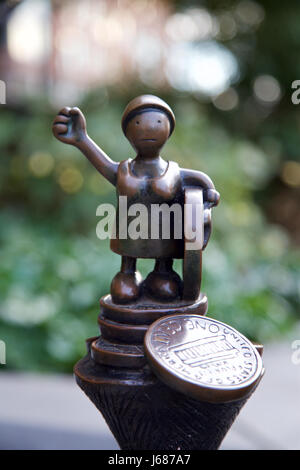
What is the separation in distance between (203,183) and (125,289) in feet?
0.90

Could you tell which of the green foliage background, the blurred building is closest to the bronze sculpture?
the green foliage background

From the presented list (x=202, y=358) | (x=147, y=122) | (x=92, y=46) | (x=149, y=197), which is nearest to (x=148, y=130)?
(x=147, y=122)

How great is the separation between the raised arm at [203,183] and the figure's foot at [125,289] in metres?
0.23

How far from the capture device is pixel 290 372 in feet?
7.76

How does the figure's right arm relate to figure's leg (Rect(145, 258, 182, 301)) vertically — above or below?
above

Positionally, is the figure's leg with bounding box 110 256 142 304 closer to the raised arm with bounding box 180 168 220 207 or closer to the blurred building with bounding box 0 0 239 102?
the raised arm with bounding box 180 168 220 207

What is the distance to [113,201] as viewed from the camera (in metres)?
3.92

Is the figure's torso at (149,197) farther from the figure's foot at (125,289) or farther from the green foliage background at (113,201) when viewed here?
the green foliage background at (113,201)

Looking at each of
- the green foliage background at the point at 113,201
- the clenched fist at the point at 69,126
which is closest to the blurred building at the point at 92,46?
the green foliage background at the point at 113,201

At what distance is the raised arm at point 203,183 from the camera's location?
1.09 m

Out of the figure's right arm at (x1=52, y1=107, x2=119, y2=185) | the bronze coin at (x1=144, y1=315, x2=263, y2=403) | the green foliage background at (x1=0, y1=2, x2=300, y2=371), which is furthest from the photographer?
the green foliage background at (x1=0, y1=2, x2=300, y2=371)

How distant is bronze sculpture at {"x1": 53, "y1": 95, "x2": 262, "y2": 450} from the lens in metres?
1.02
